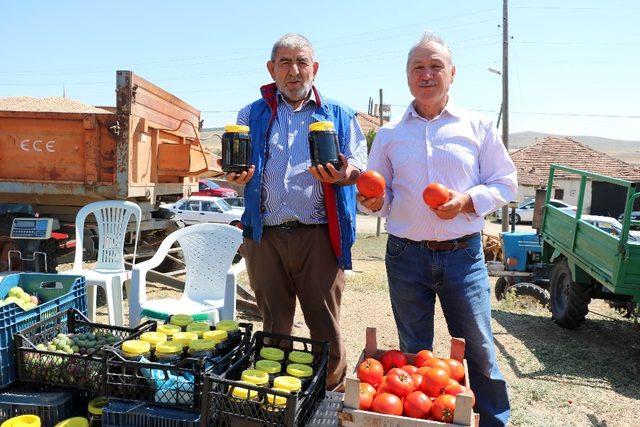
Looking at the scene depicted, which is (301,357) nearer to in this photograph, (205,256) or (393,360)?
(393,360)

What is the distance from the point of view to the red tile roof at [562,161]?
33.1 m

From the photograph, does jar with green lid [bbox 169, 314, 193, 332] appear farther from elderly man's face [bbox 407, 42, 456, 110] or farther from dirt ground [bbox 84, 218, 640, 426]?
dirt ground [bbox 84, 218, 640, 426]

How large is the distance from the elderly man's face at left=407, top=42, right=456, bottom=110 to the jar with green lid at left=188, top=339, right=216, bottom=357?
5.01 feet

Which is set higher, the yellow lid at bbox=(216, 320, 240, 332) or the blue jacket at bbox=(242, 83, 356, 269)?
the blue jacket at bbox=(242, 83, 356, 269)

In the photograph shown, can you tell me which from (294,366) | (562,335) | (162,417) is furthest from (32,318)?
(562,335)

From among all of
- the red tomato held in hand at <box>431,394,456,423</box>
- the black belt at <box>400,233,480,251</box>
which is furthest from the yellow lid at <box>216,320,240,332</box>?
the red tomato held in hand at <box>431,394,456,423</box>

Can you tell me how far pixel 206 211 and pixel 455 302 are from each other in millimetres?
15032

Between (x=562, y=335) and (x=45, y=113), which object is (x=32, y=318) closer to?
(x=45, y=113)

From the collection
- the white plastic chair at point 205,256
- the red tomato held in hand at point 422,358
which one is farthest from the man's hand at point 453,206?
the white plastic chair at point 205,256

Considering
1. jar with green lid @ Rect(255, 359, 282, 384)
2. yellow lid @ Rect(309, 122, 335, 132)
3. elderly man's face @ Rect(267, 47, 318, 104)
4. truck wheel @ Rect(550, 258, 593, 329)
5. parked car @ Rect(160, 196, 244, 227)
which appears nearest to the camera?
jar with green lid @ Rect(255, 359, 282, 384)

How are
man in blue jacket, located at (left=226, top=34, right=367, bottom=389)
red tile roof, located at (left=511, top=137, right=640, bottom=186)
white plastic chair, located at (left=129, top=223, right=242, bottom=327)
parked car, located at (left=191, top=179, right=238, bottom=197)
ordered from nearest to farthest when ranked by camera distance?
1. man in blue jacket, located at (left=226, top=34, right=367, bottom=389)
2. white plastic chair, located at (left=129, top=223, right=242, bottom=327)
3. parked car, located at (left=191, top=179, right=238, bottom=197)
4. red tile roof, located at (left=511, top=137, right=640, bottom=186)

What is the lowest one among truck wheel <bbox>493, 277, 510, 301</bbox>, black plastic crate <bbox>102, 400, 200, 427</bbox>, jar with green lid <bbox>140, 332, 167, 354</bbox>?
truck wheel <bbox>493, 277, 510, 301</bbox>

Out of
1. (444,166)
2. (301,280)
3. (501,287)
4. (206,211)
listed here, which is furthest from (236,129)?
(206,211)

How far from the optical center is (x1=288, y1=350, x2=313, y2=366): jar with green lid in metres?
2.41
